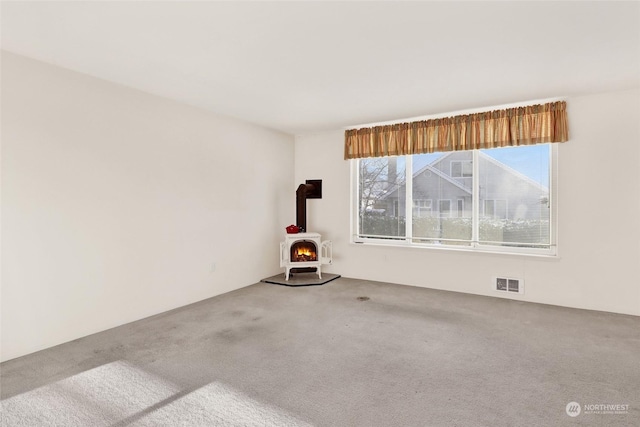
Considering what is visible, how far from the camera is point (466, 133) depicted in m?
4.71

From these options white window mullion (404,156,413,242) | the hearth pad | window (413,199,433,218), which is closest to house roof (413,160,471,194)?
white window mullion (404,156,413,242)

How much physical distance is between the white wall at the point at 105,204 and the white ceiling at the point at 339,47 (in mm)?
334

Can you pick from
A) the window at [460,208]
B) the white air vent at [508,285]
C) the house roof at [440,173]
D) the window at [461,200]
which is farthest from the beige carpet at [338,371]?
the house roof at [440,173]

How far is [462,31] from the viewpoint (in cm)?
251

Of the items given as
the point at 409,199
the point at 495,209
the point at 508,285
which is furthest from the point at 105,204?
the point at 508,285

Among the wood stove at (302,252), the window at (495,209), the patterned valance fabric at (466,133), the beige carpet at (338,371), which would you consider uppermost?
the patterned valance fabric at (466,133)

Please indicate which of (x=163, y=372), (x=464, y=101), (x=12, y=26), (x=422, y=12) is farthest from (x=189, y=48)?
(x=464, y=101)

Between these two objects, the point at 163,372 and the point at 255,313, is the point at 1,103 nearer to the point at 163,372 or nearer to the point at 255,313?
the point at 163,372

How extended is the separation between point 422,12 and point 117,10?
6.47 feet

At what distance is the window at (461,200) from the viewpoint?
14.5 ft

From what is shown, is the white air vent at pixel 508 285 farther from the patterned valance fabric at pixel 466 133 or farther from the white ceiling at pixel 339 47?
the white ceiling at pixel 339 47

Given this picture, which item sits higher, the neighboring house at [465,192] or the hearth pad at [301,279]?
the neighboring house at [465,192]

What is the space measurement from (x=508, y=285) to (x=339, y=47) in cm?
370

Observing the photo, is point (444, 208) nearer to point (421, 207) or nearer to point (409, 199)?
point (421, 207)
